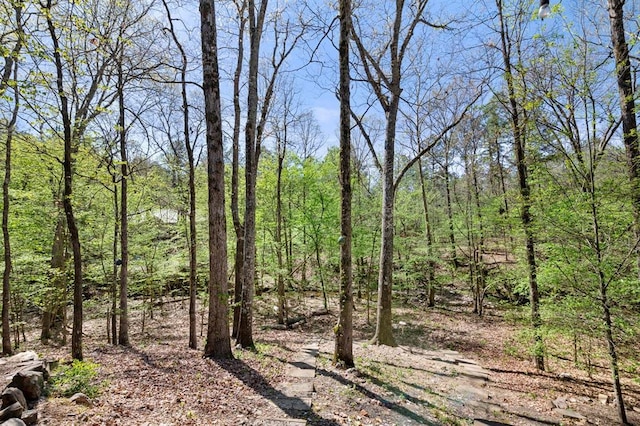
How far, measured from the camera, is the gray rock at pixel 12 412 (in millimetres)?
2759

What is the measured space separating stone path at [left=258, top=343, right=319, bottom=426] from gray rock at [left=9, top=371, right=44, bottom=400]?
2.41 metres

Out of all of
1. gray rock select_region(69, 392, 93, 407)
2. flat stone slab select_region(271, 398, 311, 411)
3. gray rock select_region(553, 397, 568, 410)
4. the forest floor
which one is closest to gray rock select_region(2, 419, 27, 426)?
the forest floor

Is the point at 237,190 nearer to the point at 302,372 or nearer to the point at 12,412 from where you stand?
the point at 302,372

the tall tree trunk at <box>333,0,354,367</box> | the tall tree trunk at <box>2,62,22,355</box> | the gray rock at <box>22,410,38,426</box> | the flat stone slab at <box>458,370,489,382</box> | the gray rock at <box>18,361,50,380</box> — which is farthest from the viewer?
the tall tree trunk at <box>2,62,22,355</box>

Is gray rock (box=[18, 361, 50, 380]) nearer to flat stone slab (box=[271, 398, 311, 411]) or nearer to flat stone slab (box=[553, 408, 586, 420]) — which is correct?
flat stone slab (box=[271, 398, 311, 411])

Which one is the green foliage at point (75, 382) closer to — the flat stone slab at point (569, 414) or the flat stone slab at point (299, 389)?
the flat stone slab at point (299, 389)

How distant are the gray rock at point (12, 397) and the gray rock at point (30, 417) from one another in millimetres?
Answer: 162

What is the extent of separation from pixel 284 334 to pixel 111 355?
15.9 feet

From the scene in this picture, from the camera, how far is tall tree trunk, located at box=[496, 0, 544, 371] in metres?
6.00

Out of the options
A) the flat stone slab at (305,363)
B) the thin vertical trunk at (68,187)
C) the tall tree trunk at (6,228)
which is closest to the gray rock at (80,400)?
the thin vertical trunk at (68,187)

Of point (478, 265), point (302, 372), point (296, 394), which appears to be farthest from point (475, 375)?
point (478, 265)

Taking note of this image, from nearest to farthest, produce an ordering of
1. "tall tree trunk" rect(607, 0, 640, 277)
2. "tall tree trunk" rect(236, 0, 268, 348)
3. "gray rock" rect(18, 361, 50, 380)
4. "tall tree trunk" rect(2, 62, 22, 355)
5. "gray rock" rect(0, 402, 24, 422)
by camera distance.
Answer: "gray rock" rect(0, 402, 24, 422) → "gray rock" rect(18, 361, 50, 380) → "tall tree trunk" rect(607, 0, 640, 277) → "tall tree trunk" rect(236, 0, 268, 348) → "tall tree trunk" rect(2, 62, 22, 355)

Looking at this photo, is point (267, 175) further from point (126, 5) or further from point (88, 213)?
point (126, 5)

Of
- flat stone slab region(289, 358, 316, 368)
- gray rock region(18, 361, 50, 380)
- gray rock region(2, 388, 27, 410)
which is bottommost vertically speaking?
flat stone slab region(289, 358, 316, 368)
